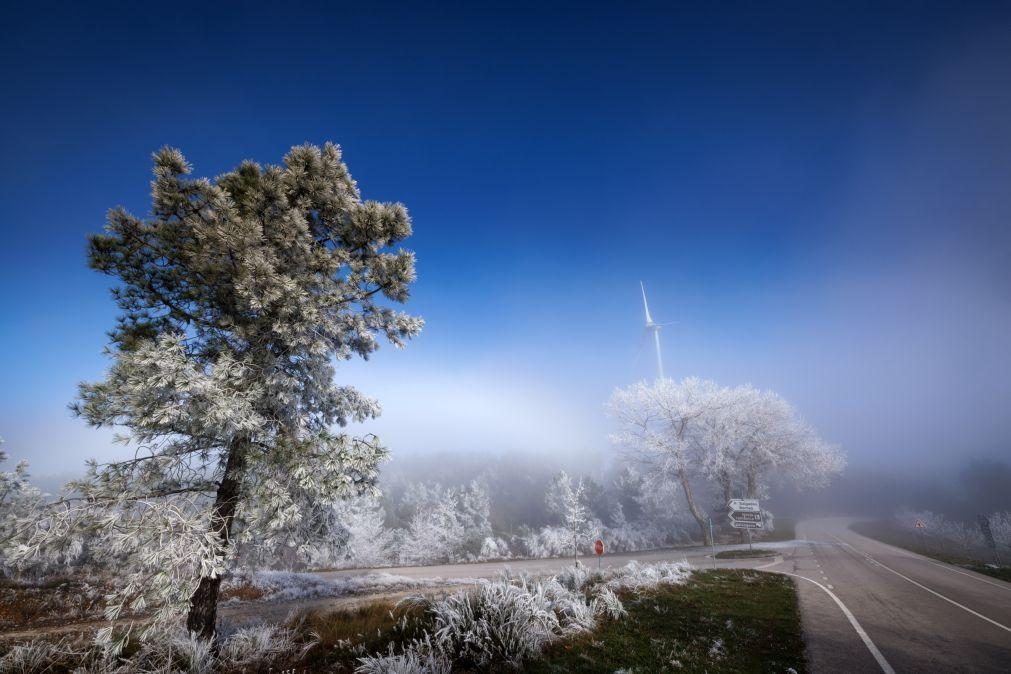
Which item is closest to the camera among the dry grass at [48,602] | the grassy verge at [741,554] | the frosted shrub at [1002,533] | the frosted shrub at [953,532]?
the dry grass at [48,602]

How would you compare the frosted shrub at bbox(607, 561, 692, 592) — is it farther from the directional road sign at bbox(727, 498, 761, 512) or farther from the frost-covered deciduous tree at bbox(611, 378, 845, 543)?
the frost-covered deciduous tree at bbox(611, 378, 845, 543)

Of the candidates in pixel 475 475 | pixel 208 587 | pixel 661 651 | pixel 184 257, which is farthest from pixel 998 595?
pixel 475 475

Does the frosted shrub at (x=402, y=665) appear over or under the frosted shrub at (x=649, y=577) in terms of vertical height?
over

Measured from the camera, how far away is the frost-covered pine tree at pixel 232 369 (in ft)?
19.8

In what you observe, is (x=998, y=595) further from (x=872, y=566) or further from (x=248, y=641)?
(x=248, y=641)

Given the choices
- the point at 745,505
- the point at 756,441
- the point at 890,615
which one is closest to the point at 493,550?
the point at 745,505

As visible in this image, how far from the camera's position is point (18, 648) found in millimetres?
6500

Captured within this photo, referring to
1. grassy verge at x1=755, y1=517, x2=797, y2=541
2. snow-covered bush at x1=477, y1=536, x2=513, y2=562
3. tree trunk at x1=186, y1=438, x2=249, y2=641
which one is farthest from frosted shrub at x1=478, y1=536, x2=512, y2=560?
tree trunk at x1=186, y1=438, x2=249, y2=641

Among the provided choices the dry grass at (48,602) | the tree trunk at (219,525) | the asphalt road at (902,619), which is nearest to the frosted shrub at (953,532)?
the asphalt road at (902,619)

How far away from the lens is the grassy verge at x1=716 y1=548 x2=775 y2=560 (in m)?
22.2

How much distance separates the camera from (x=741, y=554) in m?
22.8

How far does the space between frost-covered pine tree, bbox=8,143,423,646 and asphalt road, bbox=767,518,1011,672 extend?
981 cm

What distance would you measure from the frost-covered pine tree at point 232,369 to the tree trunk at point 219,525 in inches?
1.2

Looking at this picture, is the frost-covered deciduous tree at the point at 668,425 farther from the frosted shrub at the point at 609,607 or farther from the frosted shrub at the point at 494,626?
the frosted shrub at the point at 494,626
